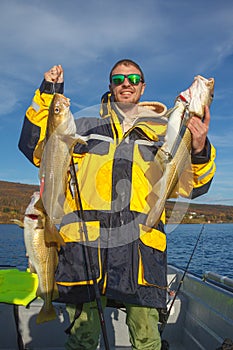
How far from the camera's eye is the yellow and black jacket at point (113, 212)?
10.3 feet

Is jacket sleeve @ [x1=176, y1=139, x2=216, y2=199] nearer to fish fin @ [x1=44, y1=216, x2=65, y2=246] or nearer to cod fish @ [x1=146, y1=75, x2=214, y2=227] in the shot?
cod fish @ [x1=146, y1=75, x2=214, y2=227]

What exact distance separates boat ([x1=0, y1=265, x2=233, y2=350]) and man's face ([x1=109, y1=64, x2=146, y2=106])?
248 centimetres

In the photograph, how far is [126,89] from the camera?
3518mm

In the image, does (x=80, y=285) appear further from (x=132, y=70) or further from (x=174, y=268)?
(x=174, y=268)

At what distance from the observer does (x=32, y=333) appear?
5109mm

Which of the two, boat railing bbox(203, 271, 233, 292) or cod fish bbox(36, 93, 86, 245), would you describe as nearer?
cod fish bbox(36, 93, 86, 245)

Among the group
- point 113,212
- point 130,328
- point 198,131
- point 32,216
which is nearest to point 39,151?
point 32,216

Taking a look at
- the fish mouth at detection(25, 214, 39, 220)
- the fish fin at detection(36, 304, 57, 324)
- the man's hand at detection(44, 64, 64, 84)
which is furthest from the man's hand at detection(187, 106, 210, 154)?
the fish fin at detection(36, 304, 57, 324)

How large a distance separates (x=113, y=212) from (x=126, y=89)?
1.14 metres

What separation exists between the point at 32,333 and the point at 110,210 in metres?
2.81

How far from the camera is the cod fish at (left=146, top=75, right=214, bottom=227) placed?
10.6 feet

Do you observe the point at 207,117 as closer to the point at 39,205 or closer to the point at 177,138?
the point at 177,138

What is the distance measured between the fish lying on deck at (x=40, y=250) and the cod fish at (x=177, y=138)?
87 centimetres

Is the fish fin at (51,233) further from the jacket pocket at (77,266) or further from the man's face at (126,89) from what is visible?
the man's face at (126,89)
